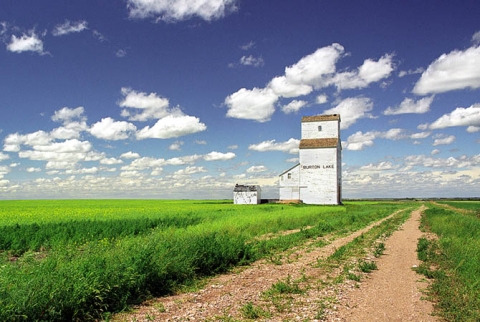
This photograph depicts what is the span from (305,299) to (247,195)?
183ft

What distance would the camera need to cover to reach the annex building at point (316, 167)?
5616cm

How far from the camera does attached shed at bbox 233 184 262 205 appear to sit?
62188mm

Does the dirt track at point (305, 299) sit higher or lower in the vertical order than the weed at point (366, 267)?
lower

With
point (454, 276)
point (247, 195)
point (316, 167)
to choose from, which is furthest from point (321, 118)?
point (454, 276)

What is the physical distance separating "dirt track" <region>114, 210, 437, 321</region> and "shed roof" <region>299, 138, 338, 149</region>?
47.1 metres

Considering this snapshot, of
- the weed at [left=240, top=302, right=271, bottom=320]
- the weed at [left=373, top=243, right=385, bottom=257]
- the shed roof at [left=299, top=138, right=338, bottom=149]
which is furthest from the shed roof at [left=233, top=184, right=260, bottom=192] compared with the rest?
the weed at [left=240, top=302, right=271, bottom=320]

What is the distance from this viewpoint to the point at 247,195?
63.0 metres

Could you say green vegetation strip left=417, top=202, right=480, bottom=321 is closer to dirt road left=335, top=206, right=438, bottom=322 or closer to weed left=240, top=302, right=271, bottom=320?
dirt road left=335, top=206, right=438, bottom=322

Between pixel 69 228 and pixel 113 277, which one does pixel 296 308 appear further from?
pixel 69 228

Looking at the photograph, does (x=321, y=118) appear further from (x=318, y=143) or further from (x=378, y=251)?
(x=378, y=251)

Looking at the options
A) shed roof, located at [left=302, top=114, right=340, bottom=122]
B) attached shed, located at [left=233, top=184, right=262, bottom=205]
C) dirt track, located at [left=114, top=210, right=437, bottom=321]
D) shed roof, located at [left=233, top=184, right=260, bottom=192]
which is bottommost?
dirt track, located at [left=114, top=210, right=437, bottom=321]

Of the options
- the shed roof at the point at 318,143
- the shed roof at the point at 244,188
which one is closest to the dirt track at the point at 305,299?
the shed roof at the point at 318,143

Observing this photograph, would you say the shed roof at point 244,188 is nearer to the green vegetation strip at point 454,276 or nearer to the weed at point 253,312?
the green vegetation strip at point 454,276

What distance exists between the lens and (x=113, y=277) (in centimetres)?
743
